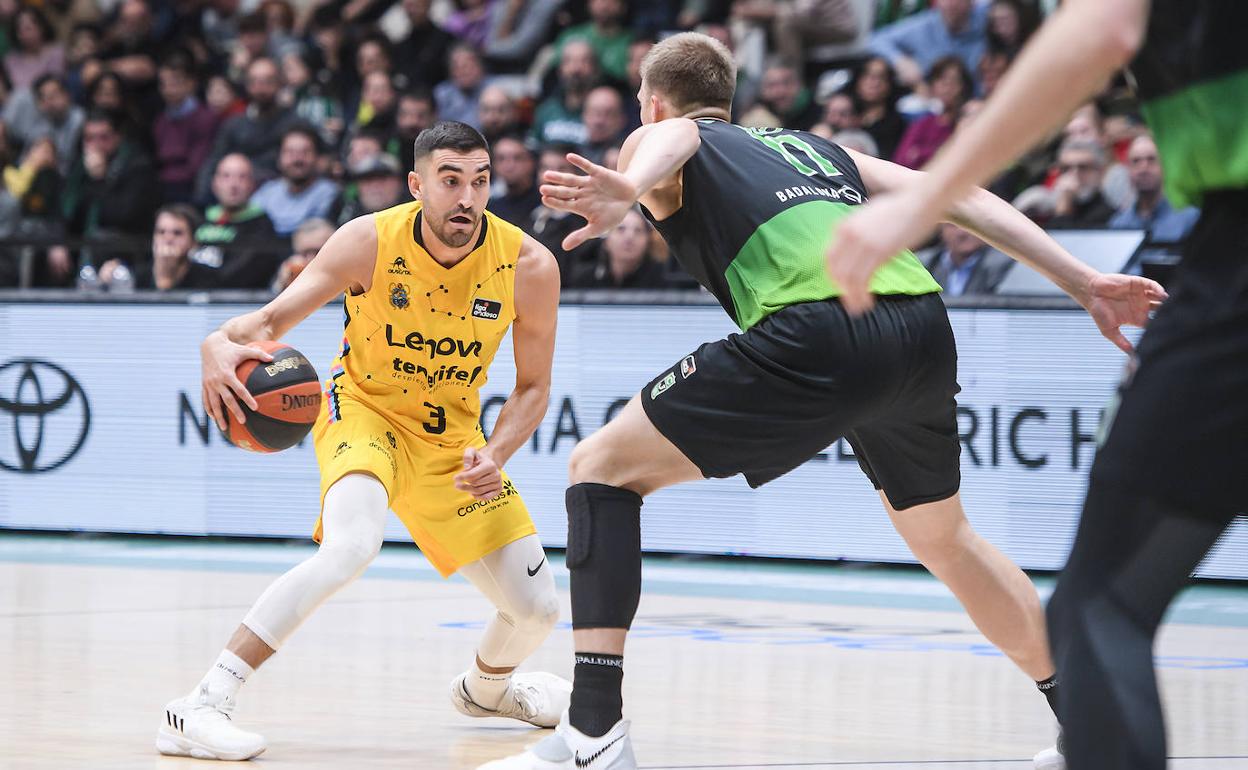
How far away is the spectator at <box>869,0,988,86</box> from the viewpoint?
12.9 m

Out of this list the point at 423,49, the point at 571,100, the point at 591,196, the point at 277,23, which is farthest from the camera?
the point at 277,23

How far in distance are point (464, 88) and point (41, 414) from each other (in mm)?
4566

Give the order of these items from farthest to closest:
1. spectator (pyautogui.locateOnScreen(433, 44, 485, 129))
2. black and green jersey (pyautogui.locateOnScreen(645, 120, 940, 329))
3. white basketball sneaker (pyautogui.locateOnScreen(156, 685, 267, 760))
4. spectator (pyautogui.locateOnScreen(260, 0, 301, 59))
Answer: spectator (pyautogui.locateOnScreen(260, 0, 301, 59))
spectator (pyautogui.locateOnScreen(433, 44, 485, 129))
white basketball sneaker (pyautogui.locateOnScreen(156, 685, 267, 760))
black and green jersey (pyautogui.locateOnScreen(645, 120, 940, 329))

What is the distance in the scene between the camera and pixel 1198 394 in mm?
2459

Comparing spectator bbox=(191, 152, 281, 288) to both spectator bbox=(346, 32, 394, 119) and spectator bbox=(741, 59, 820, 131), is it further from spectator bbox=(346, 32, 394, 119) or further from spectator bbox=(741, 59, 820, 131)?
spectator bbox=(741, 59, 820, 131)

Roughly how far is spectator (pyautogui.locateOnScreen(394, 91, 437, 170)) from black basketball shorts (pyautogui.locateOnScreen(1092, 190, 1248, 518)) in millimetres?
10979

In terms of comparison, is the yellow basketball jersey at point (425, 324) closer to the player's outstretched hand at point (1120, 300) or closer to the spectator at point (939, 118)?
the player's outstretched hand at point (1120, 300)

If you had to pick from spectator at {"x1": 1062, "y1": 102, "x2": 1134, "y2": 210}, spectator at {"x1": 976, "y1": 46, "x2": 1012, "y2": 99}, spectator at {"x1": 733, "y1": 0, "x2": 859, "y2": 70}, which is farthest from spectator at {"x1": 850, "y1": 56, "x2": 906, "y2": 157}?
spectator at {"x1": 1062, "y1": 102, "x2": 1134, "y2": 210}

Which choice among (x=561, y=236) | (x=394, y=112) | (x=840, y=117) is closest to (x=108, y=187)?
(x=394, y=112)

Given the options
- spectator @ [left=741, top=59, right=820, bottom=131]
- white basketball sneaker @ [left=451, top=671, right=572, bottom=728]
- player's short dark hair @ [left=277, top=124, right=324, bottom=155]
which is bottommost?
white basketball sneaker @ [left=451, top=671, right=572, bottom=728]

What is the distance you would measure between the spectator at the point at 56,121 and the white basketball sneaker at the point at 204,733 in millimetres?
11058

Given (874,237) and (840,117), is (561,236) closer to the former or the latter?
(840,117)

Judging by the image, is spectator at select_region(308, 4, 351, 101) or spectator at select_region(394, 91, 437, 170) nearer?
spectator at select_region(394, 91, 437, 170)

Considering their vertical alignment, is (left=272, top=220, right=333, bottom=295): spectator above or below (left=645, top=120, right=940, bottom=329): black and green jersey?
below
